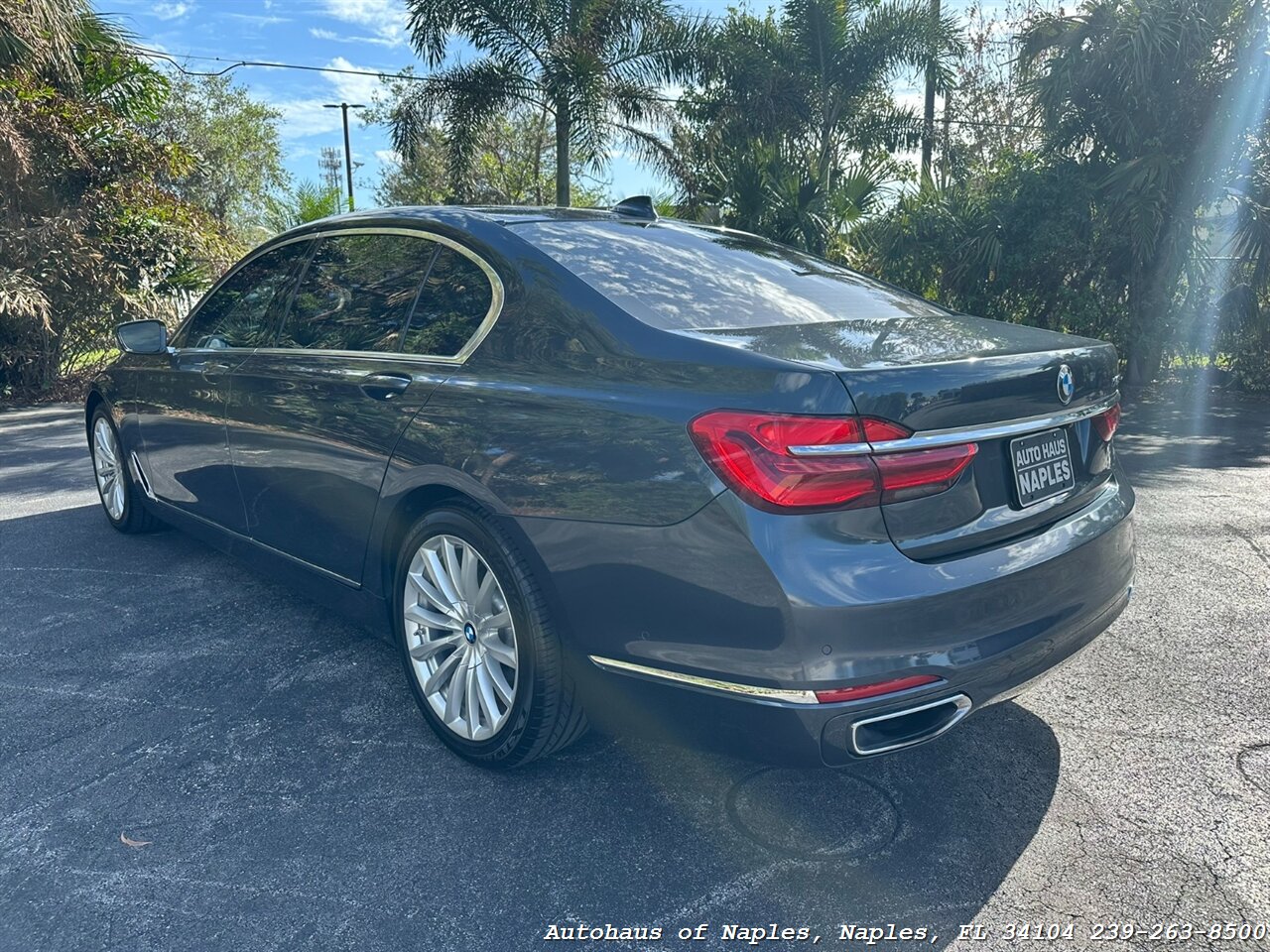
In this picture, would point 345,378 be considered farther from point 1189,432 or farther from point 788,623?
point 1189,432

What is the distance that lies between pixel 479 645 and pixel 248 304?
210 cm

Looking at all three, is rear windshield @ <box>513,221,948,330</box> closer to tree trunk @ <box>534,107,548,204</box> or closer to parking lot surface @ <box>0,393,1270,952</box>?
parking lot surface @ <box>0,393,1270,952</box>

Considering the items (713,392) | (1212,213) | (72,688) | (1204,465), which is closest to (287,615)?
(72,688)

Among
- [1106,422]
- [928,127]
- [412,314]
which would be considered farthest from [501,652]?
[928,127]

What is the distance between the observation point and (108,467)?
5391 millimetres

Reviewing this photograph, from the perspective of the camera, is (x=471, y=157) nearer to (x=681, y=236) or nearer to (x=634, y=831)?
(x=681, y=236)

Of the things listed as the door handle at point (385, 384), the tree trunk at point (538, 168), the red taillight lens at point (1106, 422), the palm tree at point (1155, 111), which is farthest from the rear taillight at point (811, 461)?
the tree trunk at point (538, 168)

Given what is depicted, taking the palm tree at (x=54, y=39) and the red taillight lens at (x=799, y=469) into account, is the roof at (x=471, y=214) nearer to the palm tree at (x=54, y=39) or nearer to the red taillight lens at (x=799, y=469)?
the red taillight lens at (x=799, y=469)

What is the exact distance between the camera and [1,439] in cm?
920

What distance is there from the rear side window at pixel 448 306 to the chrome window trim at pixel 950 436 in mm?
1261

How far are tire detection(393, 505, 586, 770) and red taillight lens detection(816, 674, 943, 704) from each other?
2.45 ft

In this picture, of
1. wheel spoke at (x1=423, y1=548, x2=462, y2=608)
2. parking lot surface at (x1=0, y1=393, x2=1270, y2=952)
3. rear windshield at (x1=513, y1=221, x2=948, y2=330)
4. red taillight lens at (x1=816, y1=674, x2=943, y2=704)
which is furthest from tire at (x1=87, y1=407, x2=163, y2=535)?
red taillight lens at (x1=816, y1=674, x2=943, y2=704)

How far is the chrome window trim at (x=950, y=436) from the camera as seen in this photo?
2.16 m

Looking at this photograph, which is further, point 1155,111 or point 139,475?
point 1155,111
